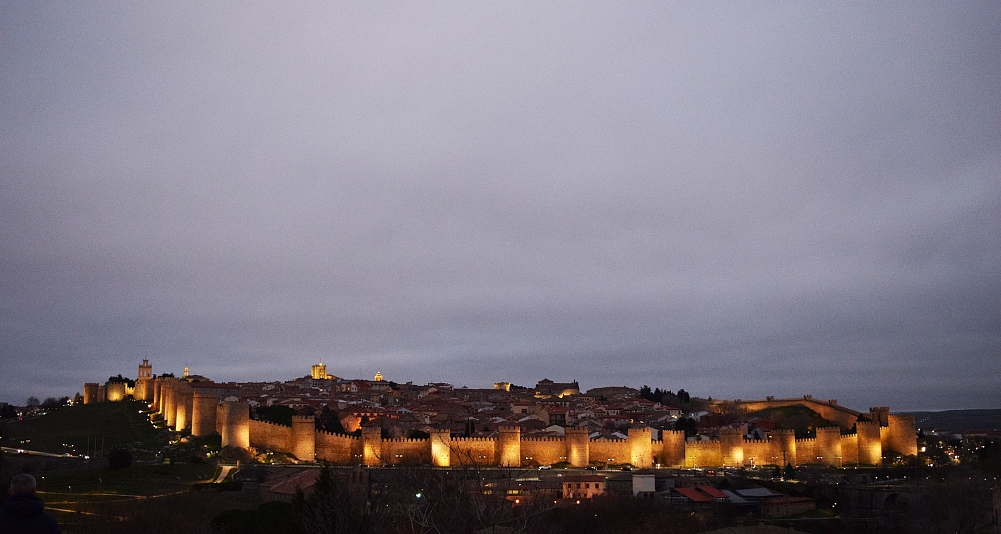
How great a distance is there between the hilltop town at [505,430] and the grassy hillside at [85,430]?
1.41 meters

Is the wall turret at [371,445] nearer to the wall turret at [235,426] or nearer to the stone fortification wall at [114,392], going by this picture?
the wall turret at [235,426]

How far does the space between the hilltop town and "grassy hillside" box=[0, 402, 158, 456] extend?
1410mm

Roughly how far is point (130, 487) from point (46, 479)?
9.91ft

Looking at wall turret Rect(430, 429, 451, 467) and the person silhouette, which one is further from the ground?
the person silhouette

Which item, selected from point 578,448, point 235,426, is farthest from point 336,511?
point 578,448

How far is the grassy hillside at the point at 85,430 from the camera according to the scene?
34.8 meters

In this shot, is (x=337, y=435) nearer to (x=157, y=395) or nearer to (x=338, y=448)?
(x=338, y=448)

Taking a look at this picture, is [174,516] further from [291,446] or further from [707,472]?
[707,472]

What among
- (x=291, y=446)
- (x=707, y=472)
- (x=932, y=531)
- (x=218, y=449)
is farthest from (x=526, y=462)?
(x=932, y=531)

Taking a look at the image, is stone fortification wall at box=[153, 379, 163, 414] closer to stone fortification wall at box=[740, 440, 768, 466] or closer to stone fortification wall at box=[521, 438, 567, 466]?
stone fortification wall at box=[521, 438, 567, 466]

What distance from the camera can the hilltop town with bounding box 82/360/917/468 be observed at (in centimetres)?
3431

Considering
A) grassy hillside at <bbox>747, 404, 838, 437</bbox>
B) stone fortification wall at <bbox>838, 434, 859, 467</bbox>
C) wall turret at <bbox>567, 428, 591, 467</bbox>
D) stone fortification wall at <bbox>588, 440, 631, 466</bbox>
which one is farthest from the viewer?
grassy hillside at <bbox>747, 404, 838, 437</bbox>

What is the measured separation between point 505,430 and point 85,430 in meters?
18.5

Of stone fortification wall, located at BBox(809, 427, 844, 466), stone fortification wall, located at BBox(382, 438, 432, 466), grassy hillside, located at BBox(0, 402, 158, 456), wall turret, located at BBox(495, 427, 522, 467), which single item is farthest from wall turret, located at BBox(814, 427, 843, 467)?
grassy hillside, located at BBox(0, 402, 158, 456)
